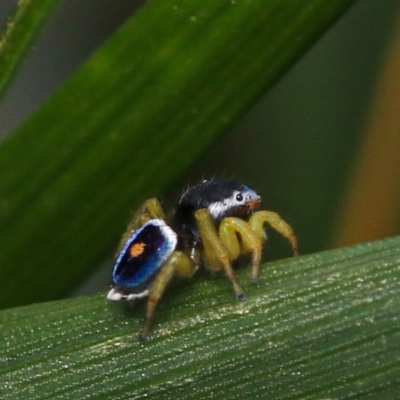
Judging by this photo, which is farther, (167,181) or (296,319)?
(167,181)

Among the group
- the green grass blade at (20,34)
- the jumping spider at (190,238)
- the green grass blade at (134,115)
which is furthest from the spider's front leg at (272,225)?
the green grass blade at (20,34)

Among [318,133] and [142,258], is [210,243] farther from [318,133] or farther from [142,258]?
[318,133]

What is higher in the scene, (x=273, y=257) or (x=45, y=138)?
(x=45, y=138)

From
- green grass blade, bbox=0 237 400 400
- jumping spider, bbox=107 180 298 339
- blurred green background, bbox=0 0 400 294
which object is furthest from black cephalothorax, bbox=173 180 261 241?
blurred green background, bbox=0 0 400 294

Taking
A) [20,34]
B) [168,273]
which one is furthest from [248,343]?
[20,34]

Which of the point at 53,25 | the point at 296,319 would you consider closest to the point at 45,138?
the point at 296,319

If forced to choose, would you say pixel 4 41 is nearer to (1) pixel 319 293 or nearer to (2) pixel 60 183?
(2) pixel 60 183
